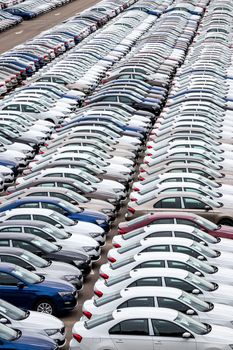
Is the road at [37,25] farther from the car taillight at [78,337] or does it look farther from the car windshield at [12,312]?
the car taillight at [78,337]

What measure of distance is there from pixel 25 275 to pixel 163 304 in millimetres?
3780

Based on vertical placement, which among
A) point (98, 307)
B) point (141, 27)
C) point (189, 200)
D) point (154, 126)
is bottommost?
point (141, 27)

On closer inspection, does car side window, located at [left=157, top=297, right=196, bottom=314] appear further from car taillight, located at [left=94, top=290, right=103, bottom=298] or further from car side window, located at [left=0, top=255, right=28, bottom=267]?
car side window, located at [left=0, top=255, right=28, bottom=267]

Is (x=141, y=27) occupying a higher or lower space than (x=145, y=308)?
lower

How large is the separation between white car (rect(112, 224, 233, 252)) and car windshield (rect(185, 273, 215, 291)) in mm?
2630

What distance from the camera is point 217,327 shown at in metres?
17.2

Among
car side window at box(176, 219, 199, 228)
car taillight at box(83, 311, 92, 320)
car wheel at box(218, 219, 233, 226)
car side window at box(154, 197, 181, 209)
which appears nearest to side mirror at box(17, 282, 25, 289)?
car taillight at box(83, 311, 92, 320)

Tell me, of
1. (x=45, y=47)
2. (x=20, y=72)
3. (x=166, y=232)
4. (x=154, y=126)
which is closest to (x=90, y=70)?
(x=20, y=72)

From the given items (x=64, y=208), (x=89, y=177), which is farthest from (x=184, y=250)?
(x=89, y=177)

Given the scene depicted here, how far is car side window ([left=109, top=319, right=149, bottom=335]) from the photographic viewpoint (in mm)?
16953

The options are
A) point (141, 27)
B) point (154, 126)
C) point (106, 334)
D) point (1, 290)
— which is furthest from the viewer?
point (141, 27)

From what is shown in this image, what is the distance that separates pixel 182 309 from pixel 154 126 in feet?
62.6

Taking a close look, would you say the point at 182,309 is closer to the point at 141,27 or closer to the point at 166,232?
the point at 166,232

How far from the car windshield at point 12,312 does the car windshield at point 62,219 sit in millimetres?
5800
